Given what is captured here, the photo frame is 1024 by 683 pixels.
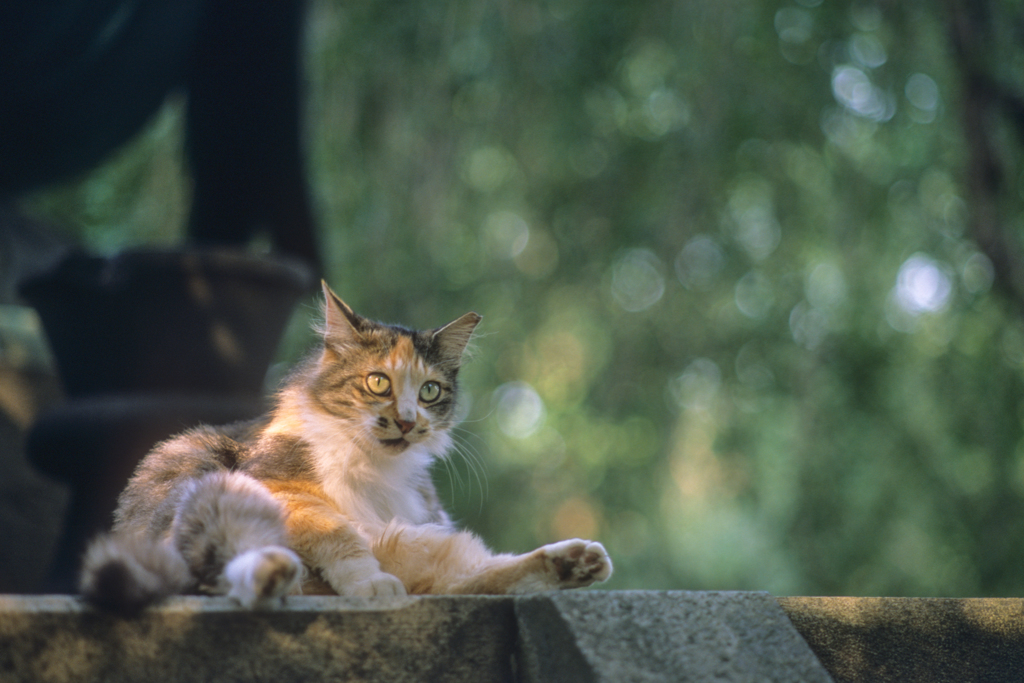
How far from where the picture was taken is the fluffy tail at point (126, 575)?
1265 millimetres

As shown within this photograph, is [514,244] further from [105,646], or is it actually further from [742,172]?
[105,646]

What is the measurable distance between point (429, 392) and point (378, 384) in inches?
5.0

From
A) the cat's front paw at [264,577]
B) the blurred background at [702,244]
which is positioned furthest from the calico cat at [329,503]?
the blurred background at [702,244]

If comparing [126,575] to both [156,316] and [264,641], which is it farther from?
[156,316]

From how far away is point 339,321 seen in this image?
1.99 metres

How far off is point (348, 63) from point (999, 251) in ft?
12.0

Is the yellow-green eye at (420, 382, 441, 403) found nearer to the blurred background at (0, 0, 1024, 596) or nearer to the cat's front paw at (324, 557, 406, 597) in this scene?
the cat's front paw at (324, 557, 406, 597)

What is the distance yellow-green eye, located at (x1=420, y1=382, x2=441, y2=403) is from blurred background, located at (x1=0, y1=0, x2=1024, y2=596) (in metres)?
2.31

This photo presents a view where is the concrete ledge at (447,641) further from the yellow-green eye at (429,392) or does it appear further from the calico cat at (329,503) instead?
the yellow-green eye at (429,392)

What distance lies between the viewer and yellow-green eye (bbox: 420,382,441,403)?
196cm

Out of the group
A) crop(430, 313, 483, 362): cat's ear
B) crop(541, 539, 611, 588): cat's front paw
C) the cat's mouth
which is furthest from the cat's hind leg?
crop(430, 313, 483, 362): cat's ear

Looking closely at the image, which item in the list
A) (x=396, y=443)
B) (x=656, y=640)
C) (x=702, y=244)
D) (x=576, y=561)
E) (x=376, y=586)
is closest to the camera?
(x=656, y=640)

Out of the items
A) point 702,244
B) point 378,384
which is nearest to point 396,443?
point 378,384

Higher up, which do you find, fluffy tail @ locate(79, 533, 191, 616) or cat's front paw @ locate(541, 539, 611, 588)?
fluffy tail @ locate(79, 533, 191, 616)
